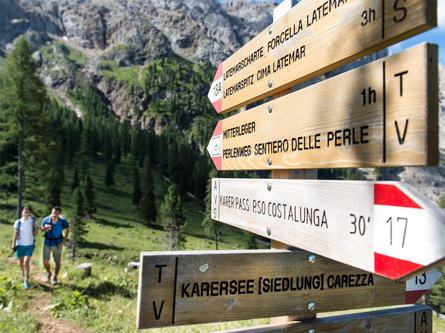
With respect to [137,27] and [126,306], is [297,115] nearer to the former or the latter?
[126,306]

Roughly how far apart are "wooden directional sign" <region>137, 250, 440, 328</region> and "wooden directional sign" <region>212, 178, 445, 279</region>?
227 mm

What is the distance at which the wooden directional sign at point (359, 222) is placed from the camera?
119 centimetres

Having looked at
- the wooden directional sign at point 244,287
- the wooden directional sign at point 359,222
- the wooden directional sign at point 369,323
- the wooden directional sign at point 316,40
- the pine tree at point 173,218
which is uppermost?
the wooden directional sign at point 316,40

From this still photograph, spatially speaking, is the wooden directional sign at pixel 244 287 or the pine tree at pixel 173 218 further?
the pine tree at pixel 173 218

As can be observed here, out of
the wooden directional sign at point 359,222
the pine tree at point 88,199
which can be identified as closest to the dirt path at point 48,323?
the wooden directional sign at point 359,222

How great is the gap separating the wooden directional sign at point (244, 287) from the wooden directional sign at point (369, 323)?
7 centimetres

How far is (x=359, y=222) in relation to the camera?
1.48 m

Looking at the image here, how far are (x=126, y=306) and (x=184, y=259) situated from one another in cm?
579

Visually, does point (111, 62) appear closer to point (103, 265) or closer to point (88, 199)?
point (88, 199)

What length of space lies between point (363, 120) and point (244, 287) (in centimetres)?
116

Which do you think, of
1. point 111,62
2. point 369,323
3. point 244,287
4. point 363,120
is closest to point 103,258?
point 244,287

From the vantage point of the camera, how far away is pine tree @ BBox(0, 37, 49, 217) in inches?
933

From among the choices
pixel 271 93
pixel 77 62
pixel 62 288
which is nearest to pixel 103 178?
pixel 62 288

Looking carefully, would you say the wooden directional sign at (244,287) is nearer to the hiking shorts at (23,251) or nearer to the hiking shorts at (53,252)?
the hiking shorts at (53,252)
